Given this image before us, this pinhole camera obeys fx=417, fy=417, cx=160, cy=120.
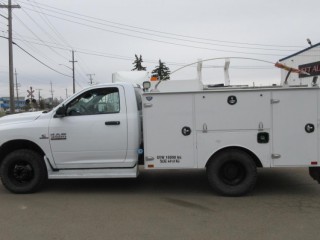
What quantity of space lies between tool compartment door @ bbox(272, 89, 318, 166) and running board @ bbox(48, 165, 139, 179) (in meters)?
2.57

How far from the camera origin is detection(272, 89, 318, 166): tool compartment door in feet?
23.7

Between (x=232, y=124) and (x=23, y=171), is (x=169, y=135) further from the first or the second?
(x=23, y=171)

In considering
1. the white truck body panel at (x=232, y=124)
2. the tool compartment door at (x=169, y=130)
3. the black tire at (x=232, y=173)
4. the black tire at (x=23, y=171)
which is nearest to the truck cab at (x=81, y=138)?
the black tire at (x=23, y=171)

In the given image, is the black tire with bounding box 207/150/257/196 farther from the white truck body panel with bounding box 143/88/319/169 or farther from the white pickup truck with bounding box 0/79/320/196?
the white truck body panel with bounding box 143/88/319/169

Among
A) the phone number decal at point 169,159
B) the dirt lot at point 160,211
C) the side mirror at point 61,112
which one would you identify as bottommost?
the dirt lot at point 160,211

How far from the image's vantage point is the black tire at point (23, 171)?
7723 mm

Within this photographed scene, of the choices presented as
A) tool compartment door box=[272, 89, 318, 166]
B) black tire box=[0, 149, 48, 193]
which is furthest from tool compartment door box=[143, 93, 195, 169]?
black tire box=[0, 149, 48, 193]

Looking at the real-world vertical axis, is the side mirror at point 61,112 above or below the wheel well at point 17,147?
above

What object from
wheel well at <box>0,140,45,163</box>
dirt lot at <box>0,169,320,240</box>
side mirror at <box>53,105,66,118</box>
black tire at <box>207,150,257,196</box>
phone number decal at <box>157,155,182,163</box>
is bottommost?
dirt lot at <box>0,169,320,240</box>

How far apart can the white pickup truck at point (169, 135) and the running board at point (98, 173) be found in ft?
0.06

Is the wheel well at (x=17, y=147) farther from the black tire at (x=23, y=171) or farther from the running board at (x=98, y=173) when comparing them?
the running board at (x=98, y=173)

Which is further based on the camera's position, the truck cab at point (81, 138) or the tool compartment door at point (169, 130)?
the truck cab at point (81, 138)

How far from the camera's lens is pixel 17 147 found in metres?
7.95

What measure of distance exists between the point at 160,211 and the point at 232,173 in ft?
5.57
